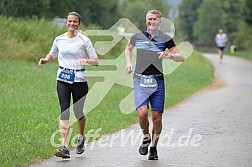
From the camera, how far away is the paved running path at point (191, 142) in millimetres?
9273

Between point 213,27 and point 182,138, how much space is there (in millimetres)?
106267

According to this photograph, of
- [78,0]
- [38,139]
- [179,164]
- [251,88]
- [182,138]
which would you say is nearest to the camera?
[179,164]

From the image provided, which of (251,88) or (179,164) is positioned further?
(251,88)

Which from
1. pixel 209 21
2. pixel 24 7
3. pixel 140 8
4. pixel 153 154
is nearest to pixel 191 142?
pixel 153 154

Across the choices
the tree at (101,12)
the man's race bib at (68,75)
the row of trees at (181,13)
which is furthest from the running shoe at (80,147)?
the tree at (101,12)

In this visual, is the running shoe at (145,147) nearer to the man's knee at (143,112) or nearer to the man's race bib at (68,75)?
the man's knee at (143,112)

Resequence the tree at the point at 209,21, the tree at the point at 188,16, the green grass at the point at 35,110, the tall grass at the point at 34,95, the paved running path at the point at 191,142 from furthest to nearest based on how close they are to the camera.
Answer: the tree at the point at 188,16
the tree at the point at 209,21
the tall grass at the point at 34,95
the green grass at the point at 35,110
the paved running path at the point at 191,142

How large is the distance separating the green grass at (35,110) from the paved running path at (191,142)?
46cm

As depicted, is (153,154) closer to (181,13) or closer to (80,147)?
(80,147)

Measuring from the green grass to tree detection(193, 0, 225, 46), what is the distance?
294 feet

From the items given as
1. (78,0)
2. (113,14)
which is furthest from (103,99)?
(113,14)

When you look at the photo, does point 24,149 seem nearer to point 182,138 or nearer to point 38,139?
point 38,139

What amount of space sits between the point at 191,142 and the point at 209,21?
10637 centimetres

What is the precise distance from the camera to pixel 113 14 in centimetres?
8275
